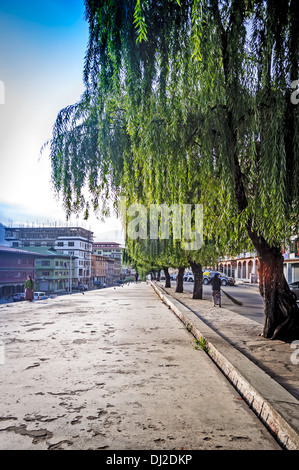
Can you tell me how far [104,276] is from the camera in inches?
4176

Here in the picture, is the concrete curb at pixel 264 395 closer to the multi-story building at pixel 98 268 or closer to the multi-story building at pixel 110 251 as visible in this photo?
the multi-story building at pixel 98 268

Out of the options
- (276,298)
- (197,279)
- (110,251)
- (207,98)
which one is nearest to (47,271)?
(197,279)

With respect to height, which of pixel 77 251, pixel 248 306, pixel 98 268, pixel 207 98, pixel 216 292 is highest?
pixel 207 98

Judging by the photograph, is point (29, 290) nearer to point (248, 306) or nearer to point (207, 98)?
point (248, 306)

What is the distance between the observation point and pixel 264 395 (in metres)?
3.30

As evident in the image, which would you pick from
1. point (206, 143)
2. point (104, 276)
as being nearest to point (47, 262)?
point (104, 276)

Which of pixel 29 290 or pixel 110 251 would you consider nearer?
pixel 29 290

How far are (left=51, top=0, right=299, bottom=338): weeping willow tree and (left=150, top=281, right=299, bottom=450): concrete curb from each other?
2.12 meters

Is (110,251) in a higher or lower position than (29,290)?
higher

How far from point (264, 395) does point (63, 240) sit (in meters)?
88.3

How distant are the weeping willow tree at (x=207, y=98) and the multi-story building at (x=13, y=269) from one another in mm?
48088

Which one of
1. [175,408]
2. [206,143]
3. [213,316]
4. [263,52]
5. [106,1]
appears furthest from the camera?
[213,316]

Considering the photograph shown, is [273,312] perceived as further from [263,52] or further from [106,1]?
[106,1]
